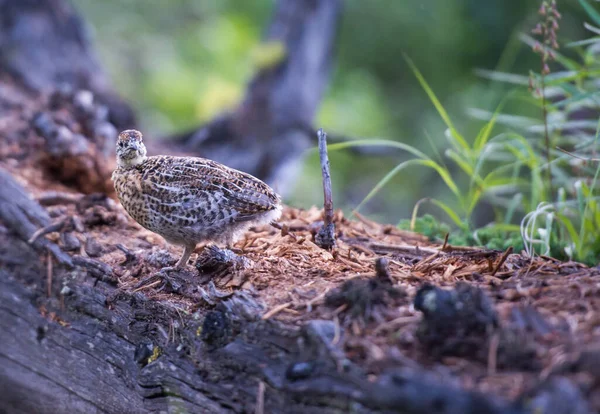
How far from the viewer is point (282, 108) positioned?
784cm

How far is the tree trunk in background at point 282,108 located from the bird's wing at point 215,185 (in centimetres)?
322

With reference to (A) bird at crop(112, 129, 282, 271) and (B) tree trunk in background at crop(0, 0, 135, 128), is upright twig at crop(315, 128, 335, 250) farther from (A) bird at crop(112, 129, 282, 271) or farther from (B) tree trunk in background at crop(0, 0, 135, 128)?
A: (B) tree trunk in background at crop(0, 0, 135, 128)

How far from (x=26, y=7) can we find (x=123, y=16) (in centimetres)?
Result: 591

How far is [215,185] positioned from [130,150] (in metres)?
0.68

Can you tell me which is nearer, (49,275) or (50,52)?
(49,275)

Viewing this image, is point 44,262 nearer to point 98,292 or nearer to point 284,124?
point 98,292

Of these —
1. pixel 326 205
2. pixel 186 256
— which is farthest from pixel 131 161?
pixel 326 205

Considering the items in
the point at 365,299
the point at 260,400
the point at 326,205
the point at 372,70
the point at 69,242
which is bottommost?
the point at 260,400

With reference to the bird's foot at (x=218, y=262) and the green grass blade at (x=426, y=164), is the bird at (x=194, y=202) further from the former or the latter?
the green grass blade at (x=426, y=164)

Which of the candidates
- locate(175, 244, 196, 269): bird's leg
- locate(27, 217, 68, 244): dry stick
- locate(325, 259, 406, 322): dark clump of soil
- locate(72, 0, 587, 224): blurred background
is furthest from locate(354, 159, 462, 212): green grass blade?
locate(72, 0, 587, 224): blurred background

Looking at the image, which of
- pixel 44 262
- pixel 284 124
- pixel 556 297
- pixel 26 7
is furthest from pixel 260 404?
pixel 26 7

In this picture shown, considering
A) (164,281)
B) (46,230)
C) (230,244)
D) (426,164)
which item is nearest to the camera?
(164,281)

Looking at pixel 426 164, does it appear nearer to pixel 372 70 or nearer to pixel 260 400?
pixel 260 400

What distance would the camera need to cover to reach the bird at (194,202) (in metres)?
3.77
